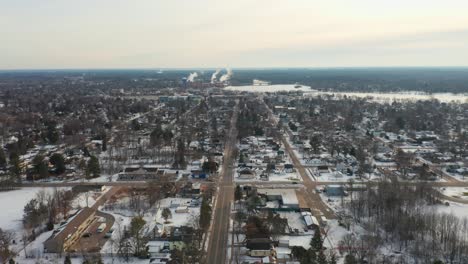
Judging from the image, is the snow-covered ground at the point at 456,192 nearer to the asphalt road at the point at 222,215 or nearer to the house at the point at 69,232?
the asphalt road at the point at 222,215

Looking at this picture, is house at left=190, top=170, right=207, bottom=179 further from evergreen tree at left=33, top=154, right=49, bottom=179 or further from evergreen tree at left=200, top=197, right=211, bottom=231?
evergreen tree at left=33, top=154, right=49, bottom=179

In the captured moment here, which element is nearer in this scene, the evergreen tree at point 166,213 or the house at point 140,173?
the evergreen tree at point 166,213

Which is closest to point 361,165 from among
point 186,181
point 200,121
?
point 186,181

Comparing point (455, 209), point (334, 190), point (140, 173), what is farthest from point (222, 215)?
point (455, 209)

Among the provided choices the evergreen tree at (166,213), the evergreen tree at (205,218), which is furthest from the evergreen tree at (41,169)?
the evergreen tree at (205,218)

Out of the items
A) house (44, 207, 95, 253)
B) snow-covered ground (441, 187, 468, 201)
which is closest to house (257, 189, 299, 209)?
snow-covered ground (441, 187, 468, 201)

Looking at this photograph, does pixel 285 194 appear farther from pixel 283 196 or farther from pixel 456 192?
pixel 456 192
